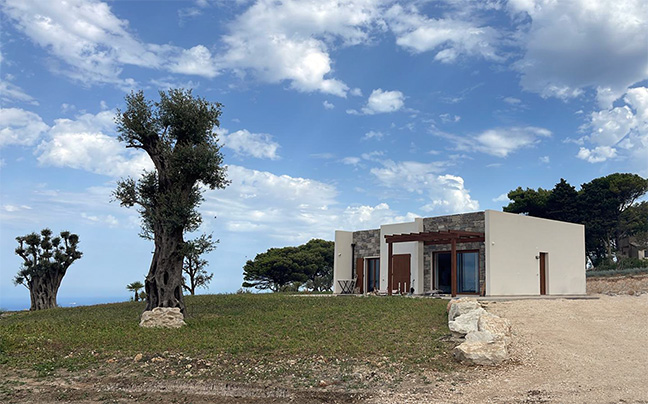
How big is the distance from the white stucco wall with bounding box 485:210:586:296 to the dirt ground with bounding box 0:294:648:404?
9100 millimetres

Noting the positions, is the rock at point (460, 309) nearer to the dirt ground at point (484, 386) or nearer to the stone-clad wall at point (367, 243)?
the dirt ground at point (484, 386)

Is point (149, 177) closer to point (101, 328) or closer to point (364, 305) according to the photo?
point (101, 328)

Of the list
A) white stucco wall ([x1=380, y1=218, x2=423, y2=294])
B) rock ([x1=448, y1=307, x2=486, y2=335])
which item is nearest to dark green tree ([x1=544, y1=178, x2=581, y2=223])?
white stucco wall ([x1=380, y1=218, x2=423, y2=294])

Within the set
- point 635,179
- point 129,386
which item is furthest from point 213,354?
point 635,179

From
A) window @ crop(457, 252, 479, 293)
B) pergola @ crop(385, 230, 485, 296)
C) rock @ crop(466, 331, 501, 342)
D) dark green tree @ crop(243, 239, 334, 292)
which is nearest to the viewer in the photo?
rock @ crop(466, 331, 501, 342)

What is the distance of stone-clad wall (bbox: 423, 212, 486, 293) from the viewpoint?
21.3m

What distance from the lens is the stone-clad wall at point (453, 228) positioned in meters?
21.3

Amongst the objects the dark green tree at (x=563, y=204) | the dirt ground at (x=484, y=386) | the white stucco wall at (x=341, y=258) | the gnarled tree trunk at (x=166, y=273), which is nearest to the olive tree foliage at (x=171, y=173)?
the gnarled tree trunk at (x=166, y=273)

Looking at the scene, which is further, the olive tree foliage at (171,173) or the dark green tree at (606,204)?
the dark green tree at (606,204)

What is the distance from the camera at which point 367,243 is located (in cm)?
2714

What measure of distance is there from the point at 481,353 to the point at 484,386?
4.09 ft

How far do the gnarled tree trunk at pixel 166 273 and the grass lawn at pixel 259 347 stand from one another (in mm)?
859

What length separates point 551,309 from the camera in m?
14.9

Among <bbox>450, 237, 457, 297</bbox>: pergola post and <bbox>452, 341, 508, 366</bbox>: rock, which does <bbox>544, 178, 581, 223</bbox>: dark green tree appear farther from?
<bbox>452, 341, 508, 366</bbox>: rock
